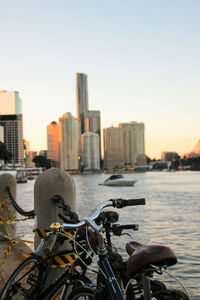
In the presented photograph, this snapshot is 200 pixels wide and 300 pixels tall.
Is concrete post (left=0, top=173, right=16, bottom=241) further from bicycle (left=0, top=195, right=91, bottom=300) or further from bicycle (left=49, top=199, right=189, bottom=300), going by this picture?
bicycle (left=49, top=199, right=189, bottom=300)

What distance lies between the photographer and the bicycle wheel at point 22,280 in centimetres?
380

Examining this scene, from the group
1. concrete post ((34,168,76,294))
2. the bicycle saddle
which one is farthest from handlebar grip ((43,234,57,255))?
concrete post ((34,168,76,294))

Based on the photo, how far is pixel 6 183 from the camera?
916 cm

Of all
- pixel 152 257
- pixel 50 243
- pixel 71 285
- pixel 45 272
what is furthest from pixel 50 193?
pixel 152 257

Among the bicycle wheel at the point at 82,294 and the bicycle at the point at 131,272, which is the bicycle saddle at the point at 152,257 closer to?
the bicycle at the point at 131,272

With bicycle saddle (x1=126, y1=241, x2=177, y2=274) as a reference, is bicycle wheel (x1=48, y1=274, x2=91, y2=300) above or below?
below

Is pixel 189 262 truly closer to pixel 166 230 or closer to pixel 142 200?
pixel 166 230

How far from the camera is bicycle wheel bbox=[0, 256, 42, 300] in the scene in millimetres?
3799

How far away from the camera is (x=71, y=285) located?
131 inches

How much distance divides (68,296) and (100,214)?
0.79 meters

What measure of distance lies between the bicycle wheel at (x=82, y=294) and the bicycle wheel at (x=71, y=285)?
0.27ft

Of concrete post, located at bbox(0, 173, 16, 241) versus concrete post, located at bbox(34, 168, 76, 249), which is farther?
concrete post, located at bbox(0, 173, 16, 241)

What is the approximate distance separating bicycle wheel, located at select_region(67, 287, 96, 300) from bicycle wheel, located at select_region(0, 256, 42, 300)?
69cm

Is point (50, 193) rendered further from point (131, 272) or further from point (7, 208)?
point (7, 208)
